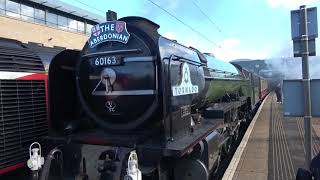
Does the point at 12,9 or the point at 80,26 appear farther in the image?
the point at 80,26

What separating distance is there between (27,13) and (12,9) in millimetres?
2434

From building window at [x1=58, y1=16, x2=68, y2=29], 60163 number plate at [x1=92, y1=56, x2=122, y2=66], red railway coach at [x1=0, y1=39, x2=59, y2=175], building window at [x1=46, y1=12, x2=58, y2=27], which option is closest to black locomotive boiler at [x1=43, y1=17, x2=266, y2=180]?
60163 number plate at [x1=92, y1=56, x2=122, y2=66]

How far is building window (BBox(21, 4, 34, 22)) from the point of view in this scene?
36281 mm

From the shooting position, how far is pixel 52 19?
40.8 meters

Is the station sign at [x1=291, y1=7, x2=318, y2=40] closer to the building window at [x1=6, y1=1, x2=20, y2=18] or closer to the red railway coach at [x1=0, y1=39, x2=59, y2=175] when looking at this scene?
the red railway coach at [x1=0, y1=39, x2=59, y2=175]

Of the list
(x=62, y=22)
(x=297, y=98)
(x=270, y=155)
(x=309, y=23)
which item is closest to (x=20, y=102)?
(x=297, y=98)

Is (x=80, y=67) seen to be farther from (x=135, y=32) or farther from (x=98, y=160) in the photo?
(x=98, y=160)

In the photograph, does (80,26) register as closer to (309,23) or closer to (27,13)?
(27,13)

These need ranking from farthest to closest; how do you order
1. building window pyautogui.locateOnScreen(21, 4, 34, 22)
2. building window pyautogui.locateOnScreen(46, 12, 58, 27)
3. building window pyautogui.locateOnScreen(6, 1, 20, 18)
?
1. building window pyautogui.locateOnScreen(46, 12, 58, 27)
2. building window pyautogui.locateOnScreen(21, 4, 34, 22)
3. building window pyautogui.locateOnScreen(6, 1, 20, 18)

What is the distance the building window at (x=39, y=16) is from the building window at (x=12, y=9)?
99.5 inches

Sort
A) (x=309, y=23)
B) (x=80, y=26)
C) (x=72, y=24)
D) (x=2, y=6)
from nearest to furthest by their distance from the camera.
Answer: (x=309, y=23) < (x=2, y=6) < (x=72, y=24) < (x=80, y=26)

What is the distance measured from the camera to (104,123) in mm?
5656

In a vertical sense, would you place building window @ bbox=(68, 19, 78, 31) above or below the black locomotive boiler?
above

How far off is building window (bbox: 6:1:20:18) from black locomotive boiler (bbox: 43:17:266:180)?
3130cm
